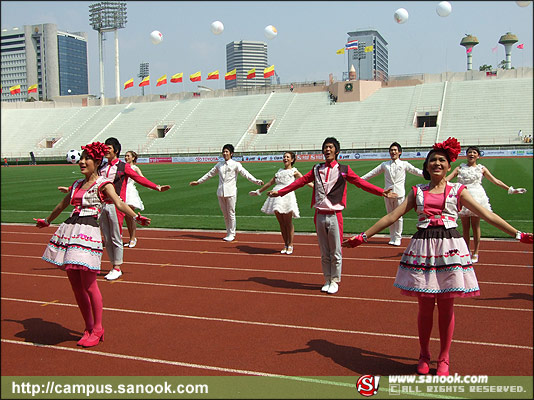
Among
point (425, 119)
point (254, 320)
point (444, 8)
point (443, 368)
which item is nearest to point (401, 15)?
point (444, 8)

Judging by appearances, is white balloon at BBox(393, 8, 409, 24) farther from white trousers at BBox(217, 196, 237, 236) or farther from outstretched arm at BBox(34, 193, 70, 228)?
white trousers at BBox(217, 196, 237, 236)

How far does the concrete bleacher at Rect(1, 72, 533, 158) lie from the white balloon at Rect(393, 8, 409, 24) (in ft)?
121

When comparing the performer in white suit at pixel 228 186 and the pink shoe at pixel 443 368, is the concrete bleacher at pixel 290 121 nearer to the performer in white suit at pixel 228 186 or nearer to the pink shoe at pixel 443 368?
the performer in white suit at pixel 228 186

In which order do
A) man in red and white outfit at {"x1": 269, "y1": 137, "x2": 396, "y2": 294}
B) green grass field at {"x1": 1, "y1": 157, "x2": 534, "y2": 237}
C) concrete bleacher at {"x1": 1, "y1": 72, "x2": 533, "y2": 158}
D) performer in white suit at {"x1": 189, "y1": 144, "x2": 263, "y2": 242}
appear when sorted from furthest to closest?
concrete bleacher at {"x1": 1, "y1": 72, "x2": 533, "y2": 158}
green grass field at {"x1": 1, "y1": 157, "x2": 534, "y2": 237}
performer in white suit at {"x1": 189, "y1": 144, "x2": 263, "y2": 242}
man in red and white outfit at {"x1": 269, "y1": 137, "x2": 396, "y2": 294}

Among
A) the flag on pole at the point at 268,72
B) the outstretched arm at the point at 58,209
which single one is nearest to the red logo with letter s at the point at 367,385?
the outstretched arm at the point at 58,209

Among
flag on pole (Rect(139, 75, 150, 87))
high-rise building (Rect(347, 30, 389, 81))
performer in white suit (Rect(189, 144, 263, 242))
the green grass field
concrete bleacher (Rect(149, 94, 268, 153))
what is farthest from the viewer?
flag on pole (Rect(139, 75, 150, 87))

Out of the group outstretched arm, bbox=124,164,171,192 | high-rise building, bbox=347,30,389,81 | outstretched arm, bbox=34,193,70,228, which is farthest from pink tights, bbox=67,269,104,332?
high-rise building, bbox=347,30,389,81

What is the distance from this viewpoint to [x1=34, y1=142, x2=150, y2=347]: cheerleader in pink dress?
175 inches

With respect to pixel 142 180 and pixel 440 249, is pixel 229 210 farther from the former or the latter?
pixel 440 249

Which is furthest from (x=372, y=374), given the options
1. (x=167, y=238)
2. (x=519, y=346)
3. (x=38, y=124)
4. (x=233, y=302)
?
(x=38, y=124)

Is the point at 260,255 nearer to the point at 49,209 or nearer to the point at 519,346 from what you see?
the point at 519,346

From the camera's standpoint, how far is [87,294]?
4.70 meters

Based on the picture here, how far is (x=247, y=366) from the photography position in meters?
4.21

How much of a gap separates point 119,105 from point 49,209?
48720 millimetres
